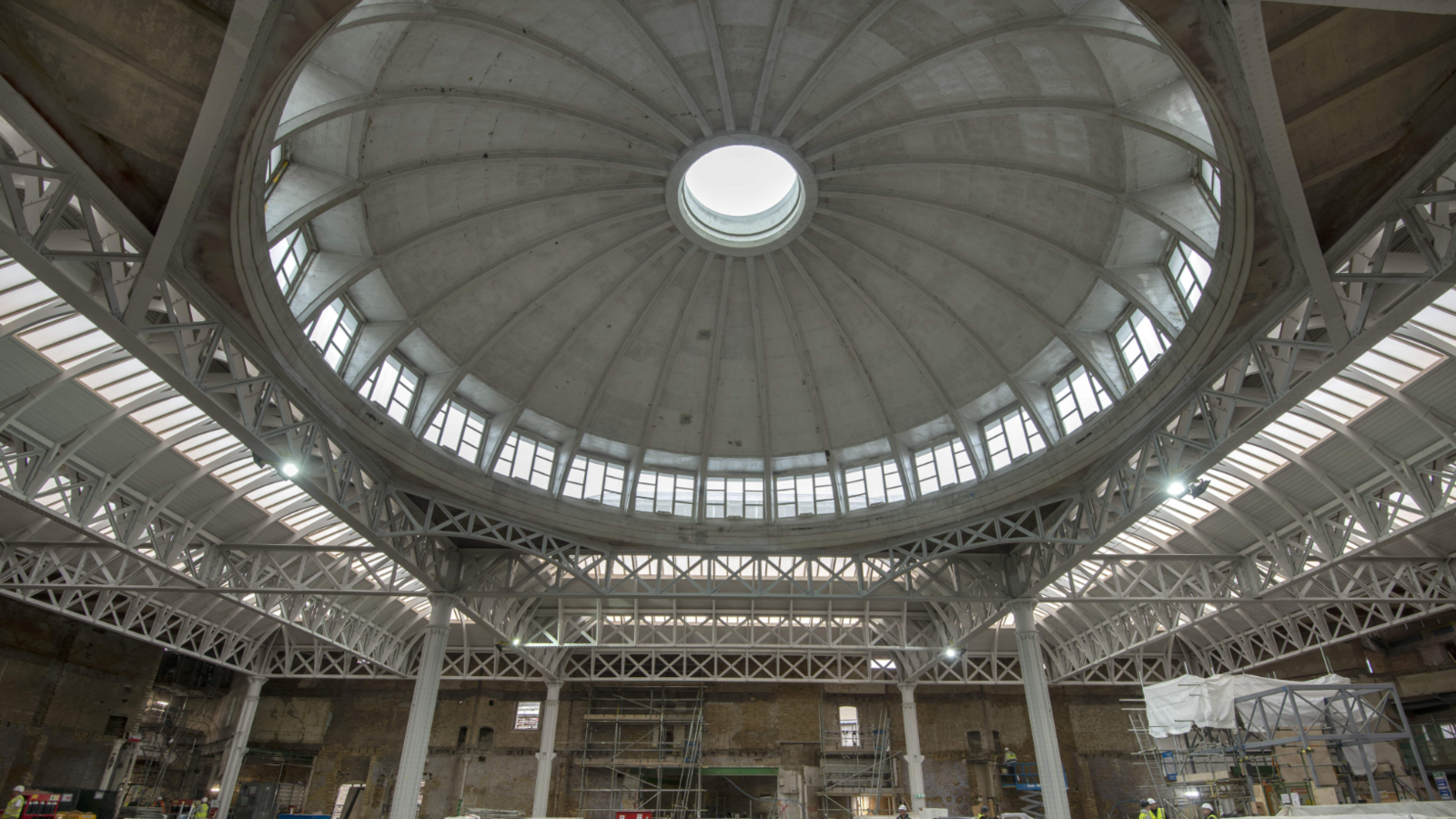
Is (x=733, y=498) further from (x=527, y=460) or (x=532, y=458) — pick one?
(x=527, y=460)

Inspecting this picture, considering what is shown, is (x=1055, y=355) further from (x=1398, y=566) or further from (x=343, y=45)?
(x=343, y=45)

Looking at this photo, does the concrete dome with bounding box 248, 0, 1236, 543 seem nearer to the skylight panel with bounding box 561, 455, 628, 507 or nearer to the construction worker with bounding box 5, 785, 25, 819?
the skylight panel with bounding box 561, 455, 628, 507

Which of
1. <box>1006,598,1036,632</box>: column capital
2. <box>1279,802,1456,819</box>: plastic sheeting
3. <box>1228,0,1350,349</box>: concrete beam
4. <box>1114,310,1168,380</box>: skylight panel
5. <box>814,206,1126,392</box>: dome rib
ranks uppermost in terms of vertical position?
<box>814,206,1126,392</box>: dome rib

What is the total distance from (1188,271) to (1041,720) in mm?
13638

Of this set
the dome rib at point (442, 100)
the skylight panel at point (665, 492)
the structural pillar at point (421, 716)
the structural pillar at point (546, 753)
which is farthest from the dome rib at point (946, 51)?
the structural pillar at point (546, 753)

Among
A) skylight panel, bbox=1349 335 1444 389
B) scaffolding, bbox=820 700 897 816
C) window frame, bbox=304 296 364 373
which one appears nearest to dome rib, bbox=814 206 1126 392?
skylight panel, bbox=1349 335 1444 389

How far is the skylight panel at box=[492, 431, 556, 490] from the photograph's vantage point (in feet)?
80.1

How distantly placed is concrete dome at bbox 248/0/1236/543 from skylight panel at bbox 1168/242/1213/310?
11 cm

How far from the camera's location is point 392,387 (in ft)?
70.2

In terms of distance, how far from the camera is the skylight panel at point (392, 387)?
20.6 meters

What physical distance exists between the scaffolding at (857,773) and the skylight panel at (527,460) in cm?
2521

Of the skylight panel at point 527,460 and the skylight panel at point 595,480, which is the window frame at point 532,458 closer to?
the skylight panel at point 527,460

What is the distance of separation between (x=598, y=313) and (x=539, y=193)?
4.51 metres

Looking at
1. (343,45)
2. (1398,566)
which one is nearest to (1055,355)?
(1398,566)
